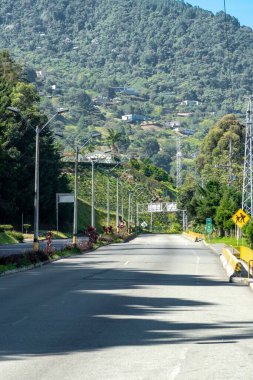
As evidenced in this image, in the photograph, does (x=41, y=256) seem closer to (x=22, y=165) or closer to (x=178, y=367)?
(x=178, y=367)

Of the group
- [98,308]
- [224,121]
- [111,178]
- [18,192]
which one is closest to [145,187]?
[111,178]

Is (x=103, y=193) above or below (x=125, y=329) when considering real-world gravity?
above

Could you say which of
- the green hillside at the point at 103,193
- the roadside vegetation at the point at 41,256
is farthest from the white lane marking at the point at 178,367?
the green hillside at the point at 103,193

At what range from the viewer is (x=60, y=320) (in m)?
19.2

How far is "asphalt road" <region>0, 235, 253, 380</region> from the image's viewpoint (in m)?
13.1

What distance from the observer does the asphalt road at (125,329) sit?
13.1m

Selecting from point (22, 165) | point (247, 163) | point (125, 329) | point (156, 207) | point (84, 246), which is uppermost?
point (22, 165)

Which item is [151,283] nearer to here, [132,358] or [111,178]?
[132,358]

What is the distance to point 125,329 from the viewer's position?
58.2ft

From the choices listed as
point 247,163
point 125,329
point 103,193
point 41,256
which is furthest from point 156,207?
point 125,329

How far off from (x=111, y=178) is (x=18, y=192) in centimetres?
7994

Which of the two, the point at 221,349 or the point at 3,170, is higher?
the point at 3,170

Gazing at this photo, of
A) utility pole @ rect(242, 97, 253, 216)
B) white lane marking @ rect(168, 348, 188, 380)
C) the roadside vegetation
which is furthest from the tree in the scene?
white lane marking @ rect(168, 348, 188, 380)

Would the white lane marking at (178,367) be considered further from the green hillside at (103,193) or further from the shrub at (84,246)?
the green hillside at (103,193)
